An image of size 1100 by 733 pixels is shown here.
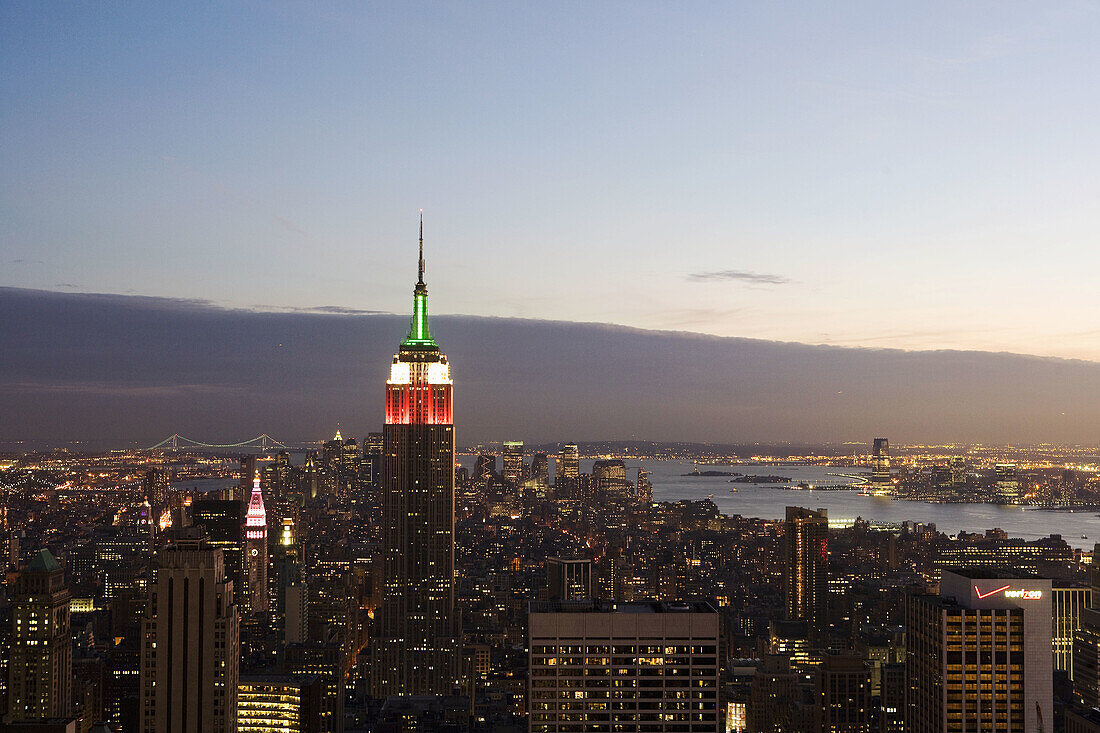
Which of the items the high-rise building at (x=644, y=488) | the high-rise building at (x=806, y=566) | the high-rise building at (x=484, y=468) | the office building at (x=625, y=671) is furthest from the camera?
the high-rise building at (x=644, y=488)

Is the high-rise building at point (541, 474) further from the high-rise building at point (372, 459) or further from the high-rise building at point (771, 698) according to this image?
the high-rise building at point (771, 698)

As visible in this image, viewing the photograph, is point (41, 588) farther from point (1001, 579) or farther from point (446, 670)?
point (1001, 579)

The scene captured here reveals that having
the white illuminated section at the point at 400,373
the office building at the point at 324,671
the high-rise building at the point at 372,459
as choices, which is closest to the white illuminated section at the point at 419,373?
the white illuminated section at the point at 400,373

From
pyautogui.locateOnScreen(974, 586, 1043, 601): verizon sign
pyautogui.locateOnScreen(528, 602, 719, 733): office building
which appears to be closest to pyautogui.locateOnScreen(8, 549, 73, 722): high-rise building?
pyautogui.locateOnScreen(528, 602, 719, 733): office building

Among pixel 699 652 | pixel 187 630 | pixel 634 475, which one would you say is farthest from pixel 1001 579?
pixel 634 475

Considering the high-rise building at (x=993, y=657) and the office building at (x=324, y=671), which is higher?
the high-rise building at (x=993, y=657)

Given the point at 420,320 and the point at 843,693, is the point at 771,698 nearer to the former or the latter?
the point at 843,693

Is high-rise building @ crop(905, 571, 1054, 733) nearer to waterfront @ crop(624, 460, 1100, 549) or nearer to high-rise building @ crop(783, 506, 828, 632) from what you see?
high-rise building @ crop(783, 506, 828, 632)
